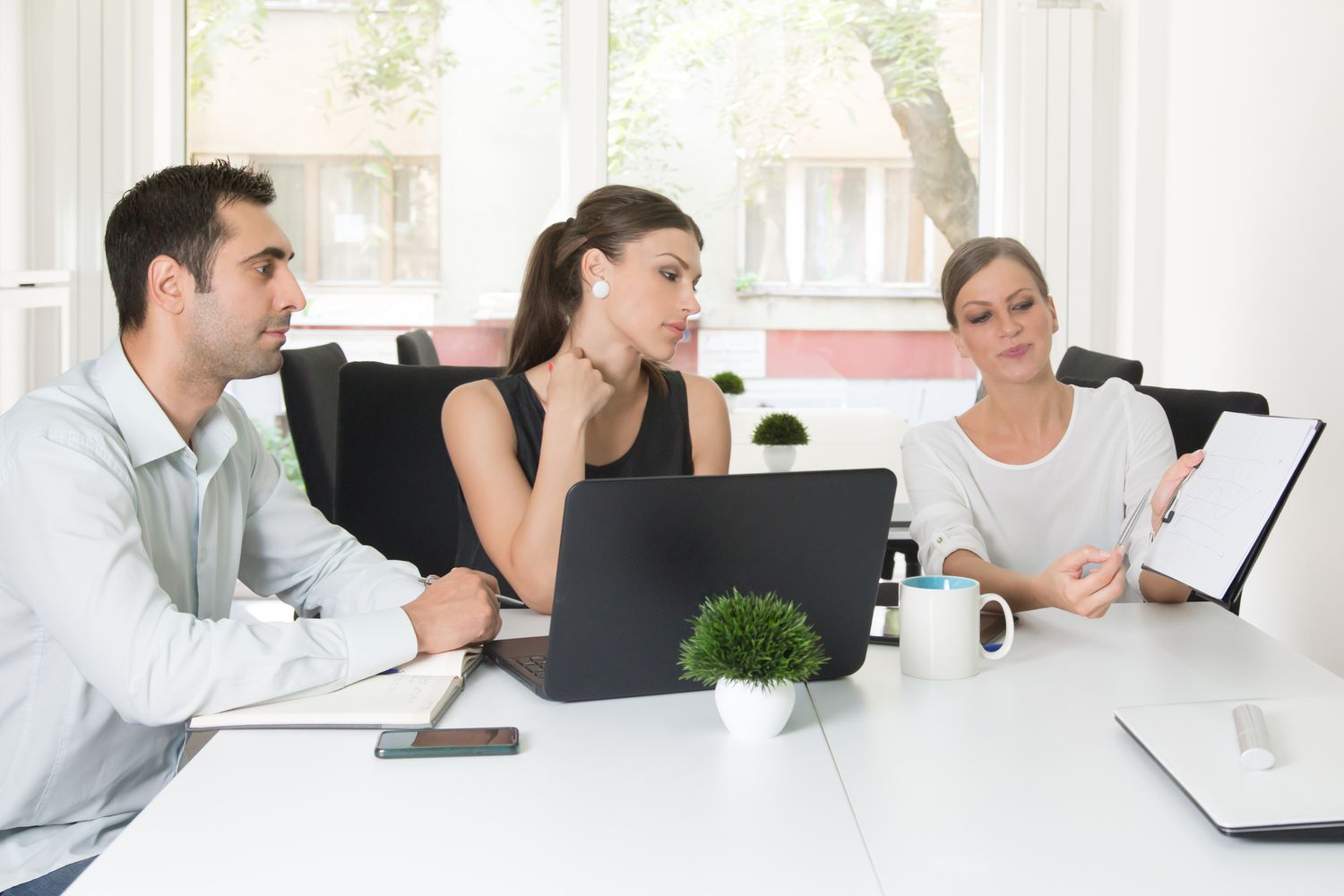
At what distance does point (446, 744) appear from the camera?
3.69 feet

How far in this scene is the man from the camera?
4.09 ft

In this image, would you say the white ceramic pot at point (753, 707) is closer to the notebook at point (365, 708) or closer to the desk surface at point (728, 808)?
the desk surface at point (728, 808)

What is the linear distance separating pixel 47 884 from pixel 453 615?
52 centimetres

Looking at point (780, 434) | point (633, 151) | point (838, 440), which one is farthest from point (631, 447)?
point (633, 151)

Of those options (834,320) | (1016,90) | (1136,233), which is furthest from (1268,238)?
(834,320)

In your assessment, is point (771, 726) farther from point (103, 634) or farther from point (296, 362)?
point (296, 362)

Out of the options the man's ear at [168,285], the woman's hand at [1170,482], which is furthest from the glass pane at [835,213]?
the man's ear at [168,285]

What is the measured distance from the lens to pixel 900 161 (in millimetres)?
4582

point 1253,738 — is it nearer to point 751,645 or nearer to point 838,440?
point 751,645

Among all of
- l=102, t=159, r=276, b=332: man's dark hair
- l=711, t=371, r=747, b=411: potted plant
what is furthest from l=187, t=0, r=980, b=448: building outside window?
l=102, t=159, r=276, b=332: man's dark hair

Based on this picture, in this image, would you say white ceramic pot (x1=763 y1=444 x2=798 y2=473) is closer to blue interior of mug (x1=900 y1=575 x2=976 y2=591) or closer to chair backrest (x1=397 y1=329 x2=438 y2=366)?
chair backrest (x1=397 y1=329 x2=438 y2=366)

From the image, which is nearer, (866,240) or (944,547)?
(944,547)

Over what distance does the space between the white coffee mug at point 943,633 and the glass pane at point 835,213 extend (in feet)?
11.0

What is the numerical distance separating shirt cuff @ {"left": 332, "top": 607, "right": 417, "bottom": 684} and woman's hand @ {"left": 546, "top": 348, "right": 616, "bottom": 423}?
22.2 inches
